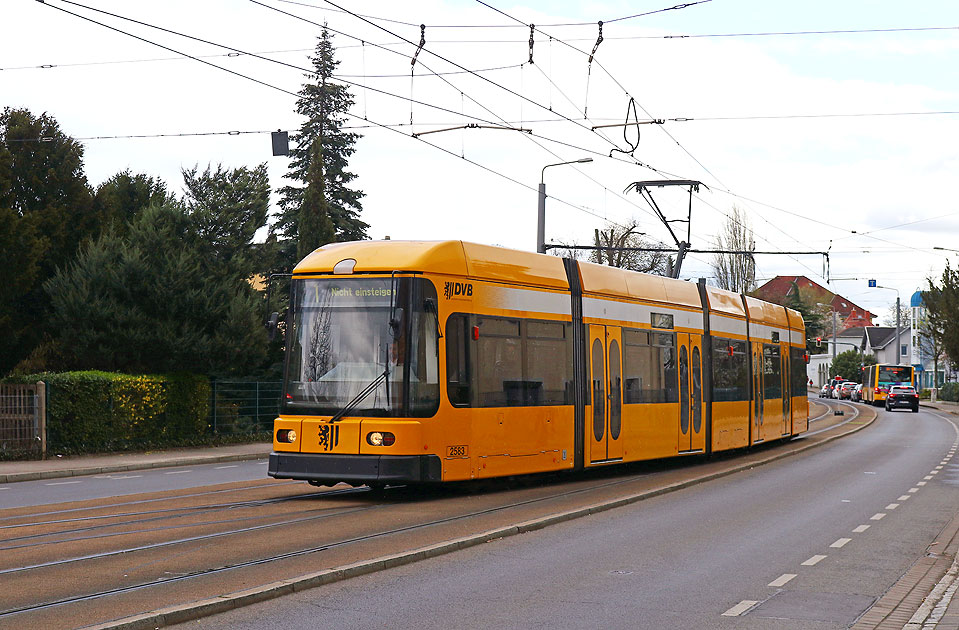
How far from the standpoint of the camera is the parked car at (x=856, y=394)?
98819mm

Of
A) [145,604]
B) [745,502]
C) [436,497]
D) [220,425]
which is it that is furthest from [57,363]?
[145,604]

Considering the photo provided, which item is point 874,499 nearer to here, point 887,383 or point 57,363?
point 57,363

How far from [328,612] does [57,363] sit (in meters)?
24.9

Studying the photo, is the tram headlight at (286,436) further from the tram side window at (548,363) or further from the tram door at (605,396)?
the tram door at (605,396)

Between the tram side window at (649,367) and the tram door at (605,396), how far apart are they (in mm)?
326

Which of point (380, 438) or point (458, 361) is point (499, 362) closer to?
point (458, 361)

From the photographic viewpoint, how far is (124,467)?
23.1 meters

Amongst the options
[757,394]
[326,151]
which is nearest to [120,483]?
[757,394]

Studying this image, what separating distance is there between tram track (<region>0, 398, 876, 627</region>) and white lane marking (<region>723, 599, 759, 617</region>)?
3.21 meters

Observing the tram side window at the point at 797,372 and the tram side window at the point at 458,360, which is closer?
the tram side window at the point at 458,360

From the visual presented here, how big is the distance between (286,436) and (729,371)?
13.0 metres

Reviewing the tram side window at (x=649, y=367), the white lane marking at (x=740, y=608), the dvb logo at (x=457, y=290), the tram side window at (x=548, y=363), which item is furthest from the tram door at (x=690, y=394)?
the white lane marking at (x=740, y=608)

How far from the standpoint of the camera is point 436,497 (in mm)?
15727

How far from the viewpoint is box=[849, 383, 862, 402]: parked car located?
9882cm
